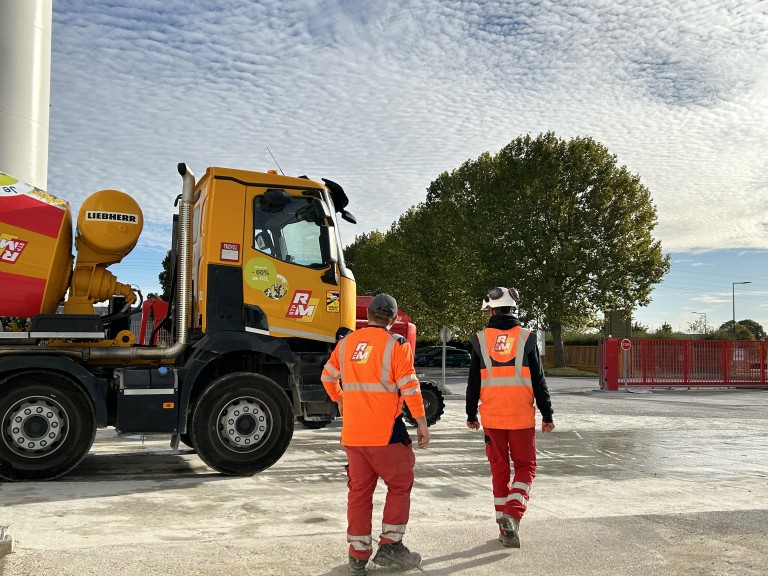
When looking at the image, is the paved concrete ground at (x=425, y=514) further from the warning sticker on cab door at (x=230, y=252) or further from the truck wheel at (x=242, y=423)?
the warning sticker on cab door at (x=230, y=252)

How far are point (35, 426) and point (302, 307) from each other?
305 cm

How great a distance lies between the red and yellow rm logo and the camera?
8.38 meters

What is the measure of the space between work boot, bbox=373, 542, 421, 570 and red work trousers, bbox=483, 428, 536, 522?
2.98 feet

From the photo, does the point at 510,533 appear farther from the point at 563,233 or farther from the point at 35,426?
the point at 563,233

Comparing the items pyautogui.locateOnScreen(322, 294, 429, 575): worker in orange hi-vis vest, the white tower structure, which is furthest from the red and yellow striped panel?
the white tower structure

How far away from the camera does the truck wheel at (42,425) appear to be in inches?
327

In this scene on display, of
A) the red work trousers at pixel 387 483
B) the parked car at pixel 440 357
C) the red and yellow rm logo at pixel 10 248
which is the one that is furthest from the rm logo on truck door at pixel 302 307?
the parked car at pixel 440 357

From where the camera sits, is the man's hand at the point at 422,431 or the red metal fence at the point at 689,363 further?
the red metal fence at the point at 689,363

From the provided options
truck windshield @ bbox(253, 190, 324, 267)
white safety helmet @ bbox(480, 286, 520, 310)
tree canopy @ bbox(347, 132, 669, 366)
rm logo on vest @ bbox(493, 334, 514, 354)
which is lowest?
rm logo on vest @ bbox(493, 334, 514, 354)

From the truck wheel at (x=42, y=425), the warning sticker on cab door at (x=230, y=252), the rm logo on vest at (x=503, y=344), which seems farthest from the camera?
the warning sticker on cab door at (x=230, y=252)

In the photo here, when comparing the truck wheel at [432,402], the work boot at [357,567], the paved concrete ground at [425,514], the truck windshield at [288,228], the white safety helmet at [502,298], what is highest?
the truck windshield at [288,228]

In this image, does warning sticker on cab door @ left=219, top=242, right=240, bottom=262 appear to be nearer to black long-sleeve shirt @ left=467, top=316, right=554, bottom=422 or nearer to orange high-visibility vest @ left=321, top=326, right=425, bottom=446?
black long-sleeve shirt @ left=467, top=316, right=554, bottom=422

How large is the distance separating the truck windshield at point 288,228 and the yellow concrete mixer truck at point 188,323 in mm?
13

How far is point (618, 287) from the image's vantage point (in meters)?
39.3
